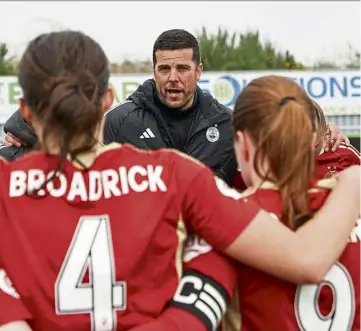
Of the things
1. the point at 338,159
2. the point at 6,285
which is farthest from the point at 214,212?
the point at 338,159

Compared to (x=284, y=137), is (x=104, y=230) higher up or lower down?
lower down

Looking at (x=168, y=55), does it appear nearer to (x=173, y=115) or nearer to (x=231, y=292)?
(x=173, y=115)

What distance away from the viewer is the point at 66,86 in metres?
1.49

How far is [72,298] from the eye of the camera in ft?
4.93

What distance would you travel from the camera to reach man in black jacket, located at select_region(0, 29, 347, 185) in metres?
3.73

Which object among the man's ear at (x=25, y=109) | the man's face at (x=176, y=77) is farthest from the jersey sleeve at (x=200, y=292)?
the man's face at (x=176, y=77)

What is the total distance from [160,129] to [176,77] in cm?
Answer: 37

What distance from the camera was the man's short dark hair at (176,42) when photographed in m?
4.16

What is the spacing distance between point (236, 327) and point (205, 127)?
222 cm

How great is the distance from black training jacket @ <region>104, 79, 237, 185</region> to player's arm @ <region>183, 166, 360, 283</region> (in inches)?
82.4

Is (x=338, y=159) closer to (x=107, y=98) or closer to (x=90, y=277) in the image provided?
(x=107, y=98)

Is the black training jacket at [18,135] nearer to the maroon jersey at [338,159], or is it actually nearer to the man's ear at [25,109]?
the maroon jersey at [338,159]

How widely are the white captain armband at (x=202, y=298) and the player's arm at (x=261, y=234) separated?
9cm

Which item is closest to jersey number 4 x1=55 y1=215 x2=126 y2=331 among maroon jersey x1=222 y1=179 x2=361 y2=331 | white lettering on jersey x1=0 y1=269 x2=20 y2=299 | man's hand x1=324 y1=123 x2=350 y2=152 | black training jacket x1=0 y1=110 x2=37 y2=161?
white lettering on jersey x1=0 y1=269 x2=20 y2=299
